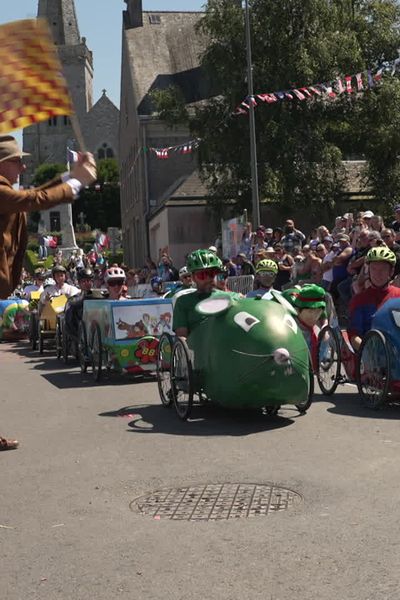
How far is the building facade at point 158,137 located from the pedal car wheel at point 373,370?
117ft

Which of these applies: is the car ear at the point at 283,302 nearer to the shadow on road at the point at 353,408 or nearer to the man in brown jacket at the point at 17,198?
the shadow on road at the point at 353,408

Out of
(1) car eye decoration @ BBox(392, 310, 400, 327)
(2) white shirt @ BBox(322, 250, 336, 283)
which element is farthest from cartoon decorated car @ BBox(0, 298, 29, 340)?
(1) car eye decoration @ BBox(392, 310, 400, 327)

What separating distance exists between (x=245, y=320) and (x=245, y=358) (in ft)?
1.24

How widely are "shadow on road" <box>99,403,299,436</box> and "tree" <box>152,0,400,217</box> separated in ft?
87.0

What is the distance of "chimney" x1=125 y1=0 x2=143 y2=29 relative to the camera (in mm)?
61406

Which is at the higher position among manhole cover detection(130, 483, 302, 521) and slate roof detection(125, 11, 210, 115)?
slate roof detection(125, 11, 210, 115)

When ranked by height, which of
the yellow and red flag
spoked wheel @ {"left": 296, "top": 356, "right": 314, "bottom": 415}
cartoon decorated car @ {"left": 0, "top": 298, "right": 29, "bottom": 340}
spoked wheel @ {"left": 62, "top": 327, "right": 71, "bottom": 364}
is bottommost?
cartoon decorated car @ {"left": 0, "top": 298, "right": 29, "bottom": 340}

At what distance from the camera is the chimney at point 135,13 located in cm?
6141

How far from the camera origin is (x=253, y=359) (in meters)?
9.06

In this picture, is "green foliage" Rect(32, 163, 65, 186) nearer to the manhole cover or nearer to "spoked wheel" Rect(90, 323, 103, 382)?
"spoked wheel" Rect(90, 323, 103, 382)

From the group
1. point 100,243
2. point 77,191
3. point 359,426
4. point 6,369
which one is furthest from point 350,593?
point 100,243

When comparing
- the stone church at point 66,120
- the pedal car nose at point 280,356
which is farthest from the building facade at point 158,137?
the stone church at point 66,120

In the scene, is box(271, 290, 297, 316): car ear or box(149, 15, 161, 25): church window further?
box(149, 15, 161, 25): church window

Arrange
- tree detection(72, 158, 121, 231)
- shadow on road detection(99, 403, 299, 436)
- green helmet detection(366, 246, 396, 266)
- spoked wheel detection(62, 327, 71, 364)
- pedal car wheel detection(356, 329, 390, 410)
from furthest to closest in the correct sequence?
tree detection(72, 158, 121, 231), spoked wheel detection(62, 327, 71, 364), green helmet detection(366, 246, 396, 266), pedal car wheel detection(356, 329, 390, 410), shadow on road detection(99, 403, 299, 436)
